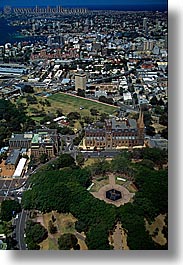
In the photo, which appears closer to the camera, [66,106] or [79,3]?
[79,3]

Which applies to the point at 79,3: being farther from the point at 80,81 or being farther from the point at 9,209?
the point at 9,209

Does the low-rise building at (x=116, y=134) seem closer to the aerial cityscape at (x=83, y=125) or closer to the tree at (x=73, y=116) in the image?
the aerial cityscape at (x=83, y=125)

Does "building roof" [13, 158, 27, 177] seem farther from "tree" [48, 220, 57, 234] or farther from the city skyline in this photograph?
the city skyline

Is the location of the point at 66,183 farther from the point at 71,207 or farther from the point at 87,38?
the point at 87,38

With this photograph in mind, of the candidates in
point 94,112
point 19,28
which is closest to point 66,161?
point 94,112

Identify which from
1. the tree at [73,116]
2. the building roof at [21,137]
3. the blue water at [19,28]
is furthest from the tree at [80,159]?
the blue water at [19,28]

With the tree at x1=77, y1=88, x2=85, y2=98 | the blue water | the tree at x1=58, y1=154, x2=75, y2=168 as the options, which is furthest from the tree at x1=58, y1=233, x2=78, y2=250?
the blue water

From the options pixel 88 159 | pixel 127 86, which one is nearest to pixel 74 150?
pixel 88 159

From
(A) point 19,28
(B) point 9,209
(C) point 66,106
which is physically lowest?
(B) point 9,209
